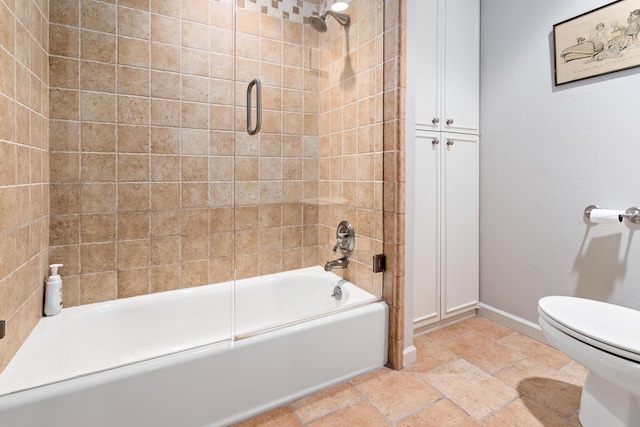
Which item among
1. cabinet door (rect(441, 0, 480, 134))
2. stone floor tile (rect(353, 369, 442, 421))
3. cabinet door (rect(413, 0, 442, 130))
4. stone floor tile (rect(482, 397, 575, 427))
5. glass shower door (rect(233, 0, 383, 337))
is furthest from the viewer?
cabinet door (rect(441, 0, 480, 134))

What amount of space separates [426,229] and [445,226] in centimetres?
18

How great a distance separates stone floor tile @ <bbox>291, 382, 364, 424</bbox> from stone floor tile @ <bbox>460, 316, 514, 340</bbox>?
1057mm

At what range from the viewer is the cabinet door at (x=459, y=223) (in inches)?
84.0

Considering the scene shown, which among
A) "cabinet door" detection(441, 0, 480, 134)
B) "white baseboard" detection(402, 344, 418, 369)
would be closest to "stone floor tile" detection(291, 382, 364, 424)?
"white baseboard" detection(402, 344, 418, 369)

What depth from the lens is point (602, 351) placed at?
3.71 feet

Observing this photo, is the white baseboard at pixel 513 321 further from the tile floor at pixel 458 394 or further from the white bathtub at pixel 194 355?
the white bathtub at pixel 194 355

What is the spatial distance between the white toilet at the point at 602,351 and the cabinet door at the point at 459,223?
751 millimetres

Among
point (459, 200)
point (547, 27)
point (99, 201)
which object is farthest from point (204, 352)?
point (547, 27)

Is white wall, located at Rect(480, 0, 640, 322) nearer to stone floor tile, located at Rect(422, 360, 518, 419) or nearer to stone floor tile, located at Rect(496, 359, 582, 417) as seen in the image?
→ stone floor tile, located at Rect(496, 359, 582, 417)

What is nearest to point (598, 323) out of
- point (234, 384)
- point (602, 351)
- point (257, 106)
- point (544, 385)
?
point (602, 351)

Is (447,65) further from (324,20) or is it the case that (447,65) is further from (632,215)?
(632,215)

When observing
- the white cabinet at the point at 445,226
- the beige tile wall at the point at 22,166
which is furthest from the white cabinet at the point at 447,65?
the beige tile wall at the point at 22,166

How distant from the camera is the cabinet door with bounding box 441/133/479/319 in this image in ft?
7.00

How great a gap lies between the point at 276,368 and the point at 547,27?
235cm
